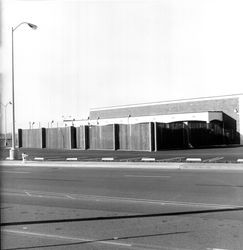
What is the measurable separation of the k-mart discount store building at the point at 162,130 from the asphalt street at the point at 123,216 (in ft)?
99.3

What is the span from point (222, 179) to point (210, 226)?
8597mm

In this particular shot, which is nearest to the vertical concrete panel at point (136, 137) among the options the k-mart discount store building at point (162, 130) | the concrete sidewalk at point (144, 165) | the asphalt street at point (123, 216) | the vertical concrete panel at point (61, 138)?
the k-mart discount store building at point (162, 130)

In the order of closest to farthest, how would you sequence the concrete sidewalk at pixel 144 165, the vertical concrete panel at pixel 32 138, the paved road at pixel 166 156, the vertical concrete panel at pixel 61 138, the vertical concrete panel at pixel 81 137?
the concrete sidewalk at pixel 144 165 → the paved road at pixel 166 156 → the vertical concrete panel at pixel 81 137 → the vertical concrete panel at pixel 61 138 → the vertical concrete panel at pixel 32 138

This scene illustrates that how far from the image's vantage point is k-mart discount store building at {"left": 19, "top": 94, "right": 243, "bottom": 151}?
45.1m

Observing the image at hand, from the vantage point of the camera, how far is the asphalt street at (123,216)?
22.2ft

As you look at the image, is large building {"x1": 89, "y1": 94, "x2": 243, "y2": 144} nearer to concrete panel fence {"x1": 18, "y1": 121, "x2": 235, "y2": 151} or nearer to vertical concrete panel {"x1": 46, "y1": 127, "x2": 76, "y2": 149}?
concrete panel fence {"x1": 18, "y1": 121, "x2": 235, "y2": 151}

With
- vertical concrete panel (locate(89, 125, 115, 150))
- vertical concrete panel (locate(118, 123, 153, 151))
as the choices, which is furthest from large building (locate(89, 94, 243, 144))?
vertical concrete panel (locate(89, 125, 115, 150))

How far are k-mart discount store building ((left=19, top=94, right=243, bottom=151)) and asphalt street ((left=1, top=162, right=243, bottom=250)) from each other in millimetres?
30257

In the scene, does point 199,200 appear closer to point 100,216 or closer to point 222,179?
point 100,216

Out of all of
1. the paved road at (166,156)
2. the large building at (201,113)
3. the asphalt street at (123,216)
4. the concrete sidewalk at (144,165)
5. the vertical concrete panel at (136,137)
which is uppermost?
the large building at (201,113)

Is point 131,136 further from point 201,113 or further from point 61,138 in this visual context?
point 201,113

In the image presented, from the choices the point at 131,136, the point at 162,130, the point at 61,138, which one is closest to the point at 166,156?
the point at 131,136

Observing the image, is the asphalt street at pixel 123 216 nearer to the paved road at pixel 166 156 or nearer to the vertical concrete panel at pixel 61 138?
the paved road at pixel 166 156

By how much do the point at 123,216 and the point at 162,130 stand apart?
3691 cm
